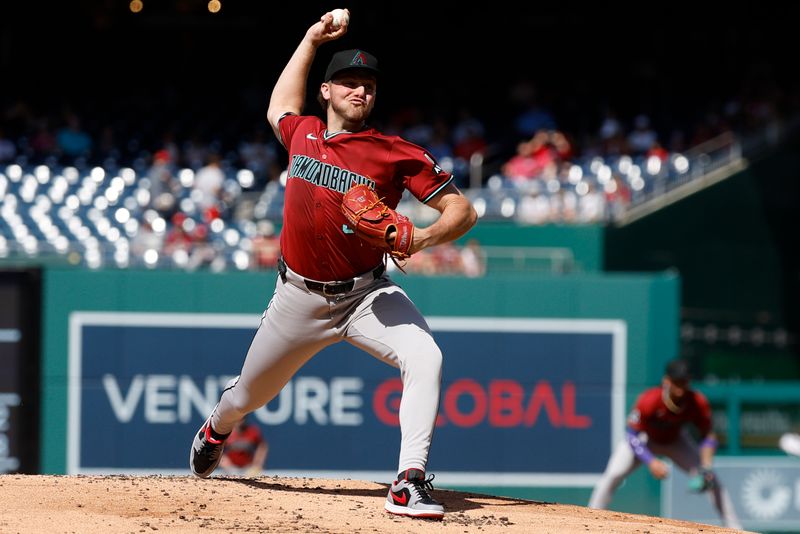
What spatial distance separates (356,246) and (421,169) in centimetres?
41

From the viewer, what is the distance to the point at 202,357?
36.1ft

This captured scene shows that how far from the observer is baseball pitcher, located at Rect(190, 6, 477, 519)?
16.1 ft

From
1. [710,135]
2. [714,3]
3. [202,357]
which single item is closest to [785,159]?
[710,135]

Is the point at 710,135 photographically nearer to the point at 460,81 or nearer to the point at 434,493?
the point at 460,81

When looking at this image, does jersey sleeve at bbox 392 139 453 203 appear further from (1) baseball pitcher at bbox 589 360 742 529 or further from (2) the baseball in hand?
(1) baseball pitcher at bbox 589 360 742 529

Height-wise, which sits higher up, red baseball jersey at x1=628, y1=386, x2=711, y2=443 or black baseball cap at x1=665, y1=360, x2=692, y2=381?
black baseball cap at x1=665, y1=360, x2=692, y2=381

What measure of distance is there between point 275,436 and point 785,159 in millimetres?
8048

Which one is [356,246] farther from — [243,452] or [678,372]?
[243,452]

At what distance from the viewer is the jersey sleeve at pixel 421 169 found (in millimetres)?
5016

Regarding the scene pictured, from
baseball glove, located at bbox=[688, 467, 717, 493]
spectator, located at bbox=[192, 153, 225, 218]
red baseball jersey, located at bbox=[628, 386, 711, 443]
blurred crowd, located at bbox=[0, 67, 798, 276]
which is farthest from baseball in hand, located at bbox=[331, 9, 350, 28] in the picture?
spectator, located at bbox=[192, 153, 225, 218]

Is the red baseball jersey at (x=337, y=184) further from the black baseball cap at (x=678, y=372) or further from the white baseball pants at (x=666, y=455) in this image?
the white baseball pants at (x=666, y=455)

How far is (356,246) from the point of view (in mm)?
5141

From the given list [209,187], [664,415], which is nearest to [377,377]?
[664,415]

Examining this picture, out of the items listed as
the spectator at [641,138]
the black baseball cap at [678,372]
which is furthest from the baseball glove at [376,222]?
the spectator at [641,138]
